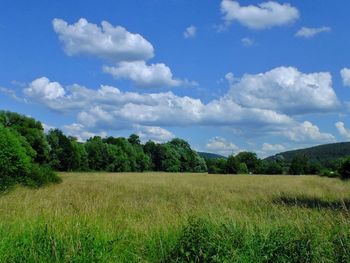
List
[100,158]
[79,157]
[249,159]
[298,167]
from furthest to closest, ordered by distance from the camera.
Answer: [249,159], [298,167], [100,158], [79,157]

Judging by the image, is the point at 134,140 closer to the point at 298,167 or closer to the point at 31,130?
the point at 298,167

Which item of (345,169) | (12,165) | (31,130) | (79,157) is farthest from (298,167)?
(12,165)

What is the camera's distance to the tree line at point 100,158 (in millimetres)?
24728

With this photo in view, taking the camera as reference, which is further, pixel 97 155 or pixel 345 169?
pixel 97 155

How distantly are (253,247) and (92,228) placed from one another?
303 cm

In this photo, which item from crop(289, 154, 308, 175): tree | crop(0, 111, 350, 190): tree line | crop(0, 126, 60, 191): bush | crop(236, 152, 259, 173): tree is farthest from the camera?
crop(236, 152, 259, 173): tree

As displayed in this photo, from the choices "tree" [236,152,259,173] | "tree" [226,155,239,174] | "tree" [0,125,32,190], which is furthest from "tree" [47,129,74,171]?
"tree" [0,125,32,190]

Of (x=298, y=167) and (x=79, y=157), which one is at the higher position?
(x=79, y=157)

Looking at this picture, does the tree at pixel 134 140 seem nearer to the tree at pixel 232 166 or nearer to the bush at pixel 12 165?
the tree at pixel 232 166

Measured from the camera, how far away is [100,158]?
111m

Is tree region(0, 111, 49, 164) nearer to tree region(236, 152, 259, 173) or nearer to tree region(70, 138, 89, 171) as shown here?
tree region(70, 138, 89, 171)

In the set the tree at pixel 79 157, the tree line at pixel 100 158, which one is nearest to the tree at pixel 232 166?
the tree line at pixel 100 158

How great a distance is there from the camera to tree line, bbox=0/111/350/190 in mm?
24728

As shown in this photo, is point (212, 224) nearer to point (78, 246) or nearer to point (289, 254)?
point (289, 254)
